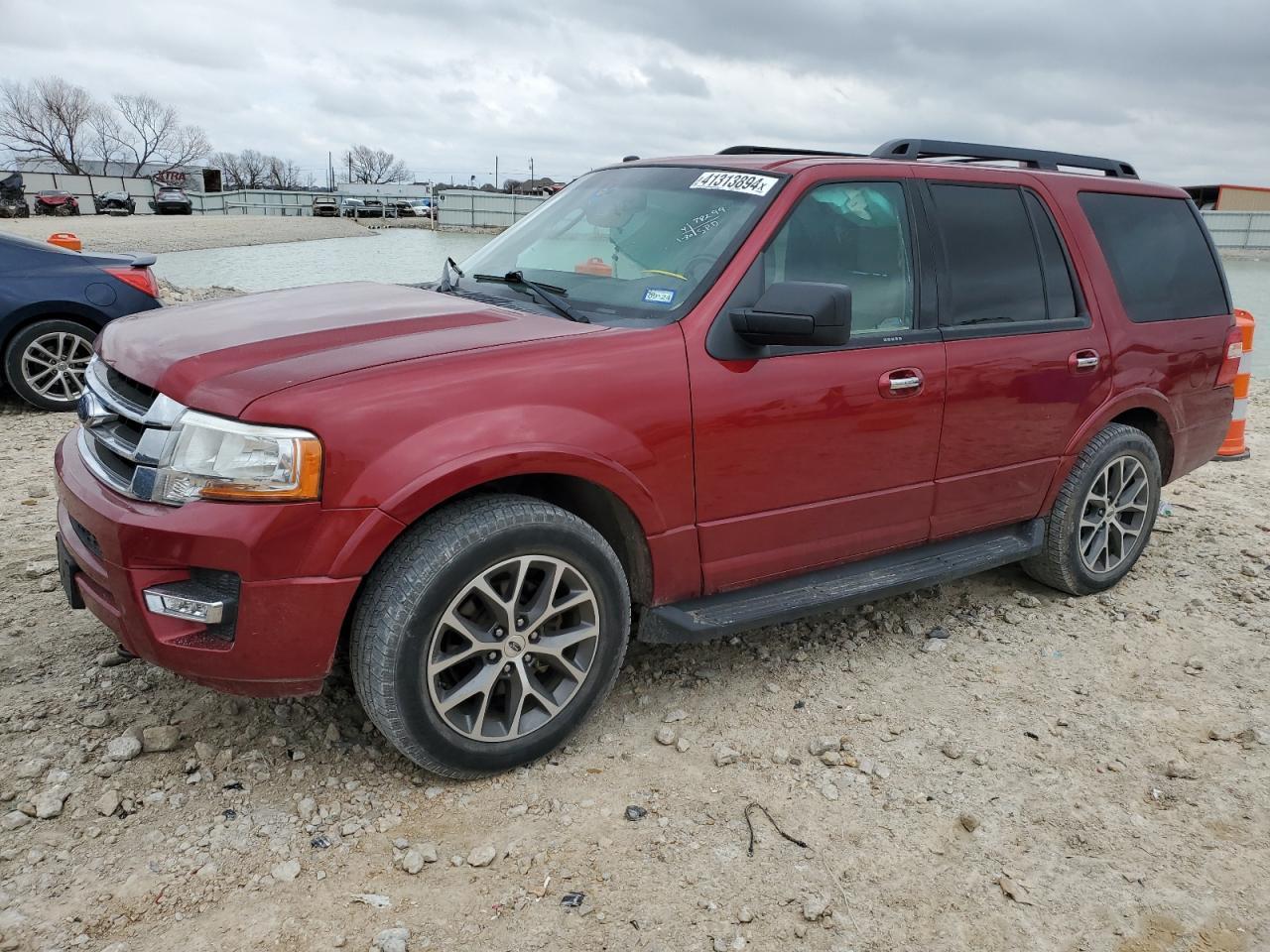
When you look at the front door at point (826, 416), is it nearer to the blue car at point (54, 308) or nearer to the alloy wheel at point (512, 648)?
the alloy wheel at point (512, 648)

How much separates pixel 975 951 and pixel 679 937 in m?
0.75

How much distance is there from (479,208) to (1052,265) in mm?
24616

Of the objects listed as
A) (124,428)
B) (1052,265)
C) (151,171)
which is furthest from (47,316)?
(151,171)

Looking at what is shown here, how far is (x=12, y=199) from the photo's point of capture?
151 feet

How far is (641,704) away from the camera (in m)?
3.62

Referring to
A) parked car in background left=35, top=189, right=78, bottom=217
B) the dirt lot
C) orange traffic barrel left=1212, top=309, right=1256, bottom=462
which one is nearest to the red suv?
the dirt lot

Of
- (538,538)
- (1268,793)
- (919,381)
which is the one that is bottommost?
(1268,793)

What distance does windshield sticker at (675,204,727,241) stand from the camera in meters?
3.51

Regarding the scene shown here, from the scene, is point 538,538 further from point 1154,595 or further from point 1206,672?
point 1154,595

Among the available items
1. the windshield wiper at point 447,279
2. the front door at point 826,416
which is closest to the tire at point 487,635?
the front door at point 826,416

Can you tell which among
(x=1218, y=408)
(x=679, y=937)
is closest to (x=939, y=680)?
(x=679, y=937)

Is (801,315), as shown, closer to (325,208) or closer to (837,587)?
(837,587)

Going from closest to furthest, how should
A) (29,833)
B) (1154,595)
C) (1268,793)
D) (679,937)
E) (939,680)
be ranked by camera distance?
(679,937) → (29,833) → (1268,793) → (939,680) → (1154,595)

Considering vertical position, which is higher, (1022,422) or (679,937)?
(1022,422)
